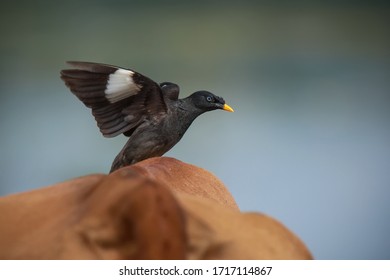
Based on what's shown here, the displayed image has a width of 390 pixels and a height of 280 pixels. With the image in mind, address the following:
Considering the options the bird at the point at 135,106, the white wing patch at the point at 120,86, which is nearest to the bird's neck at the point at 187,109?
the bird at the point at 135,106

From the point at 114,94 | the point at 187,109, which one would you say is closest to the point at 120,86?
the point at 114,94

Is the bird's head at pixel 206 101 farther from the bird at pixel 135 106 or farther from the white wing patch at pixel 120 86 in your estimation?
the white wing patch at pixel 120 86

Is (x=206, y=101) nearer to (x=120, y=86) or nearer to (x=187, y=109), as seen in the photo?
(x=187, y=109)

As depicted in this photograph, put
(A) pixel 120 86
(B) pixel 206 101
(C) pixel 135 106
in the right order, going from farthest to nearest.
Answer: (B) pixel 206 101 → (C) pixel 135 106 → (A) pixel 120 86

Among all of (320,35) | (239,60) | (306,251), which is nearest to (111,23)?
(239,60)

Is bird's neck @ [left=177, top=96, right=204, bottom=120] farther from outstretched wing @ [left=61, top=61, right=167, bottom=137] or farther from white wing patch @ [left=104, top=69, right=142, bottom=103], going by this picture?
white wing patch @ [left=104, top=69, right=142, bottom=103]

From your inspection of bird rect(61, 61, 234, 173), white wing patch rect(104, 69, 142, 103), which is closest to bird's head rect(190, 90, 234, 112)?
bird rect(61, 61, 234, 173)
